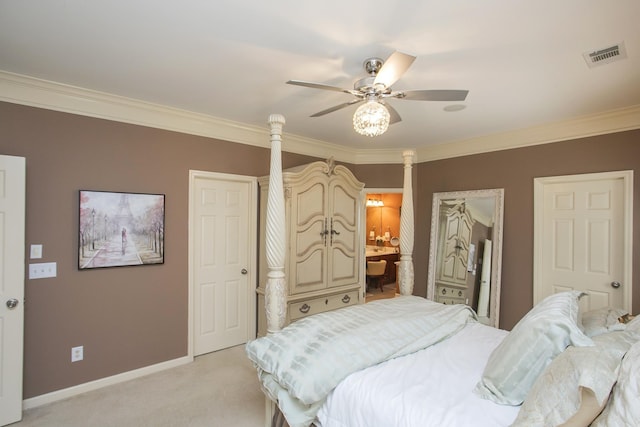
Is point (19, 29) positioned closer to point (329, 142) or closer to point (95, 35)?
point (95, 35)

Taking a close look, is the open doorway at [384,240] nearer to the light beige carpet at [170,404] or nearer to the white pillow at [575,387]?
the light beige carpet at [170,404]

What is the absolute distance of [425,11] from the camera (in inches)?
65.9

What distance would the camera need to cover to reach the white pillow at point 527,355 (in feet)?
4.73

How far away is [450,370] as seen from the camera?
176 cm

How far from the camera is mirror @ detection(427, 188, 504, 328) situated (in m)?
3.88

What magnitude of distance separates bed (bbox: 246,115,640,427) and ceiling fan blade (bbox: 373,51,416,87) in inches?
56.5

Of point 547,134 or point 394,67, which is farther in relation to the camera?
point 547,134

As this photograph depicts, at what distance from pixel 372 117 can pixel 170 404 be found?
2.67 metres

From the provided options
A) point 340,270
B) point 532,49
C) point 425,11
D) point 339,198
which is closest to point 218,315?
point 340,270

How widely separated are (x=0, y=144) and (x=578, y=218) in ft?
17.1

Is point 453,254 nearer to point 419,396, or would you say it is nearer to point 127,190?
point 419,396

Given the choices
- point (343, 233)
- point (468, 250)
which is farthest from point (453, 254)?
point (343, 233)

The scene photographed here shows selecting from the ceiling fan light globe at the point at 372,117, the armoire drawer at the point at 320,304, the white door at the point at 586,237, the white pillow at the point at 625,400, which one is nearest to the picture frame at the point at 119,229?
the armoire drawer at the point at 320,304

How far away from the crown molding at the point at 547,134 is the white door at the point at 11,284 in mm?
4497
